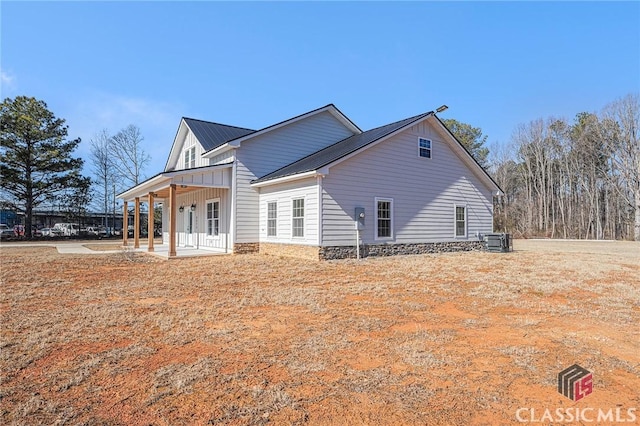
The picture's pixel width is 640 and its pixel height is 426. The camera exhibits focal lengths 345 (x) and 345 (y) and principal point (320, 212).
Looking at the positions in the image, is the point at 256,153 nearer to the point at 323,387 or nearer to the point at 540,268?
the point at 540,268

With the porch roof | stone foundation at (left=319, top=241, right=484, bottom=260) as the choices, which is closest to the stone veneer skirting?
stone foundation at (left=319, top=241, right=484, bottom=260)

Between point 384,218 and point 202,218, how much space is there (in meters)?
8.05

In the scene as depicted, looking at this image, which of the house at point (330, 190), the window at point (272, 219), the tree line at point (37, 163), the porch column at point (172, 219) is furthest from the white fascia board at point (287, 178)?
the tree line at point (37, 163)

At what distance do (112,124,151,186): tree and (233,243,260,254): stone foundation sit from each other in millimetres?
26468

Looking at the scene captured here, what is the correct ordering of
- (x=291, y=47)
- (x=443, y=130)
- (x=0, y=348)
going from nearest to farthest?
(x=0, y=348) → (x=291, y=47) → (x=443, y=130)

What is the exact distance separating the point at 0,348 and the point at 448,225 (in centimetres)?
1396

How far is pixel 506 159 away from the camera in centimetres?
3625

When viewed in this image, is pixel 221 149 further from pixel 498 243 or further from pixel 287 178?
pixel 498 243

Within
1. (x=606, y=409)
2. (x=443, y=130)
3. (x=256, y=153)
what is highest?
(x=443, y=130)

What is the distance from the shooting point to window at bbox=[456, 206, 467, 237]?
1480 centimetres

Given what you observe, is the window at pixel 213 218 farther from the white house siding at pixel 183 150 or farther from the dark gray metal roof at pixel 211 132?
the dark gray metal roof at pixel 211 132

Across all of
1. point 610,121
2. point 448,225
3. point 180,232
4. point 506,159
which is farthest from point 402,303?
point 506,159

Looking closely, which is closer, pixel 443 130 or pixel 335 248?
pixel 335 248

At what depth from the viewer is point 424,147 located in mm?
13727
